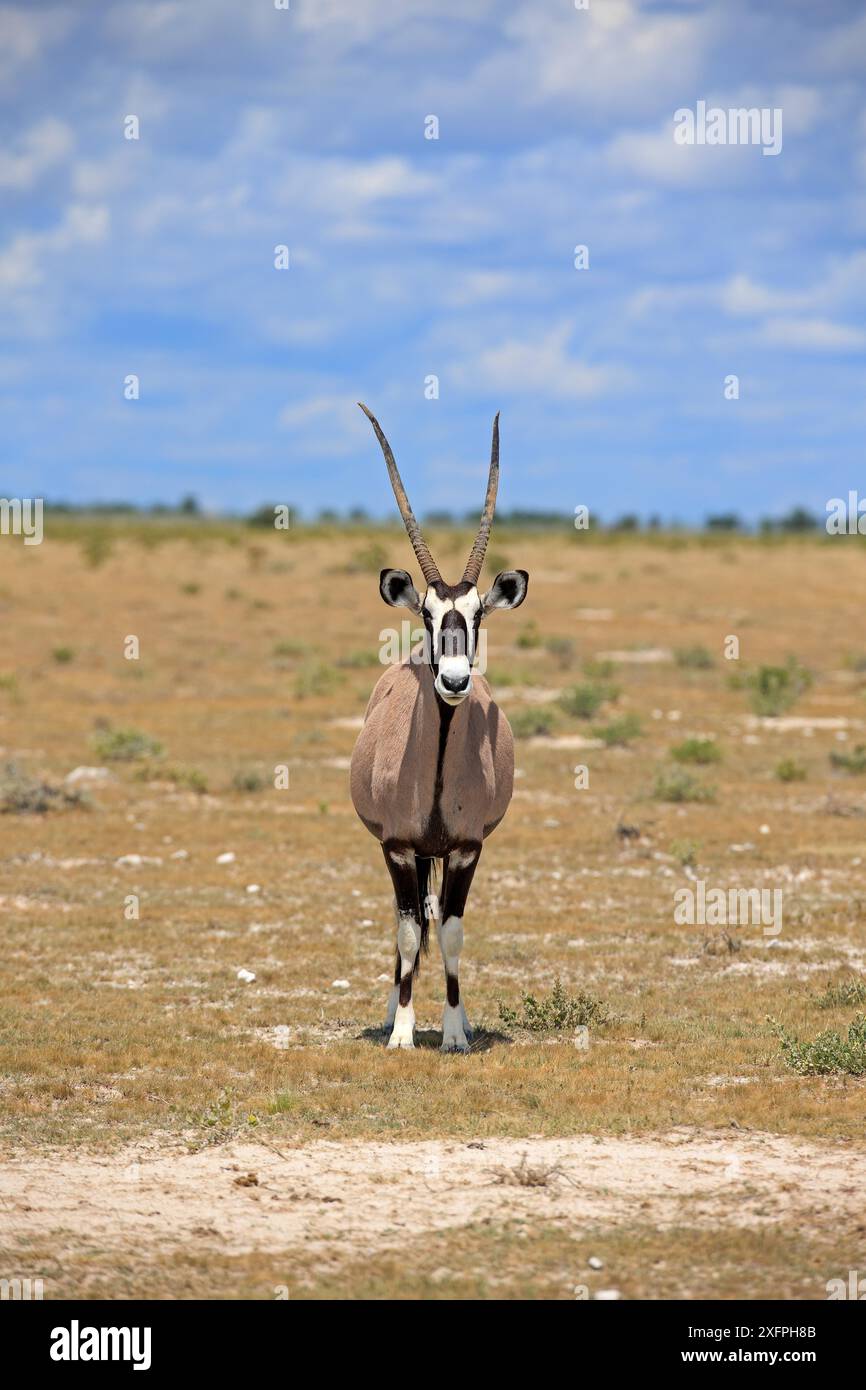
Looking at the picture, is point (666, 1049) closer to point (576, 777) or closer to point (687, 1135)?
point (687, 1135)

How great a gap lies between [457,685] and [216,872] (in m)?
7.90

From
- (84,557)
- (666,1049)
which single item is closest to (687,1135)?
(666,1049)

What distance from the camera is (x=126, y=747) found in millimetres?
23219

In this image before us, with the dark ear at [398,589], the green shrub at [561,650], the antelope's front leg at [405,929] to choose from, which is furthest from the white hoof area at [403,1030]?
the green shrub at [561,650]

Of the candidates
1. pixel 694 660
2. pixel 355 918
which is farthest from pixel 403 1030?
pixel 694 660

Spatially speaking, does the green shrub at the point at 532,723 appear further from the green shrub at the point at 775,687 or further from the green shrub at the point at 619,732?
the green shrub at the point at 775,687

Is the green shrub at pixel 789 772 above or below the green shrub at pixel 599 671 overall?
below

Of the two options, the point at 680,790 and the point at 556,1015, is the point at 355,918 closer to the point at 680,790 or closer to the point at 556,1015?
the point at 556,1015

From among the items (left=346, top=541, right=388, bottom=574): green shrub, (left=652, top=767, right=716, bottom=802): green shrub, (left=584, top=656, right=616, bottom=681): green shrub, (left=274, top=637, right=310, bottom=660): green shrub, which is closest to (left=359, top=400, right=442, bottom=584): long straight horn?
(left=652, top=767, right=716, bottom=802): green shrub

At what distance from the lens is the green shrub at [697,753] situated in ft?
75.8

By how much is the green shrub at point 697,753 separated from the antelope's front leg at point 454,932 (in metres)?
13.2

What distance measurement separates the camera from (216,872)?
16.3 m

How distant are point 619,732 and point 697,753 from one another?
2138mm

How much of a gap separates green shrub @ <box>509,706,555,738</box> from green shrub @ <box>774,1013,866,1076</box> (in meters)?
16.1
